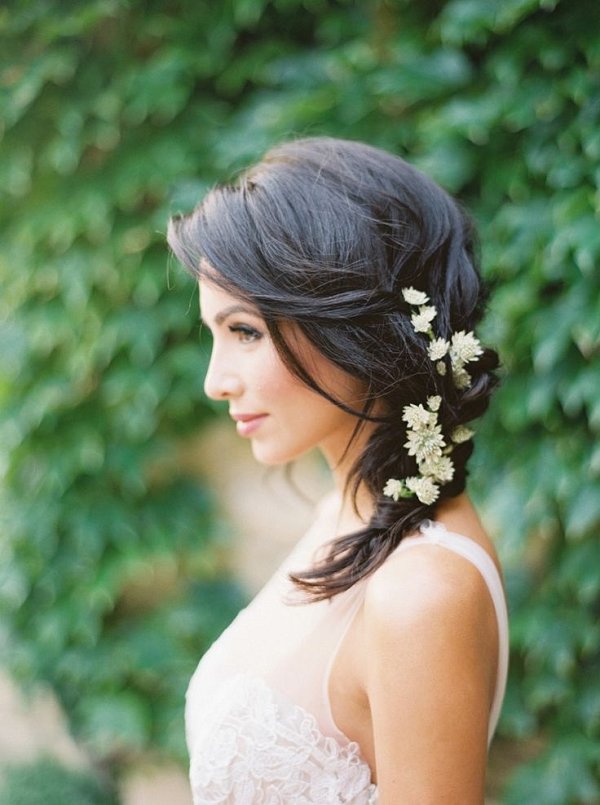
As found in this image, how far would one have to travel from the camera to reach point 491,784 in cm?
267

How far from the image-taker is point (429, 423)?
1510 millimetres

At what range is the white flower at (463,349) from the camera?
4.94 feet

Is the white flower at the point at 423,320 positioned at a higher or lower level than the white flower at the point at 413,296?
lower

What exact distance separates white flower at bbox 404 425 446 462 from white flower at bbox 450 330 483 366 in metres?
0.13

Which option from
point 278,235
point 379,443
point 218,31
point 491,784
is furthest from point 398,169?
point 491,784

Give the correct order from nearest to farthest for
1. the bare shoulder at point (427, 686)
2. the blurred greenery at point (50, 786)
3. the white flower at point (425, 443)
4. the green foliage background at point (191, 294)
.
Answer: the bare shoulder at point (427, 686) < the white flower at point (425, 443) < the green foliage background at point (191, 294) < the blurred greenery at point (50, 786)

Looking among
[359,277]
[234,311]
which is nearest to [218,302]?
[234,311]

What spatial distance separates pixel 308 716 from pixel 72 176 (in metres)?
2.34

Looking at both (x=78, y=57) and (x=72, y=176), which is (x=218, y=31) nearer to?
(x=78, y=57)

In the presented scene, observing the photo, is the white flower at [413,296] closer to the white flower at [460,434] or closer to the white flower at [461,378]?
the white flower at [461,378]

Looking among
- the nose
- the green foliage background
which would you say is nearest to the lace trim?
the nose

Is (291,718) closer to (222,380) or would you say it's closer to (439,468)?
(439,468)

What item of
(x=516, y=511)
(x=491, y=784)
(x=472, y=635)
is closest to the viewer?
(x=472, y=635)

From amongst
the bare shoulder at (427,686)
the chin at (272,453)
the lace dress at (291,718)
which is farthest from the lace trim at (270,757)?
the chin at (272,453)
